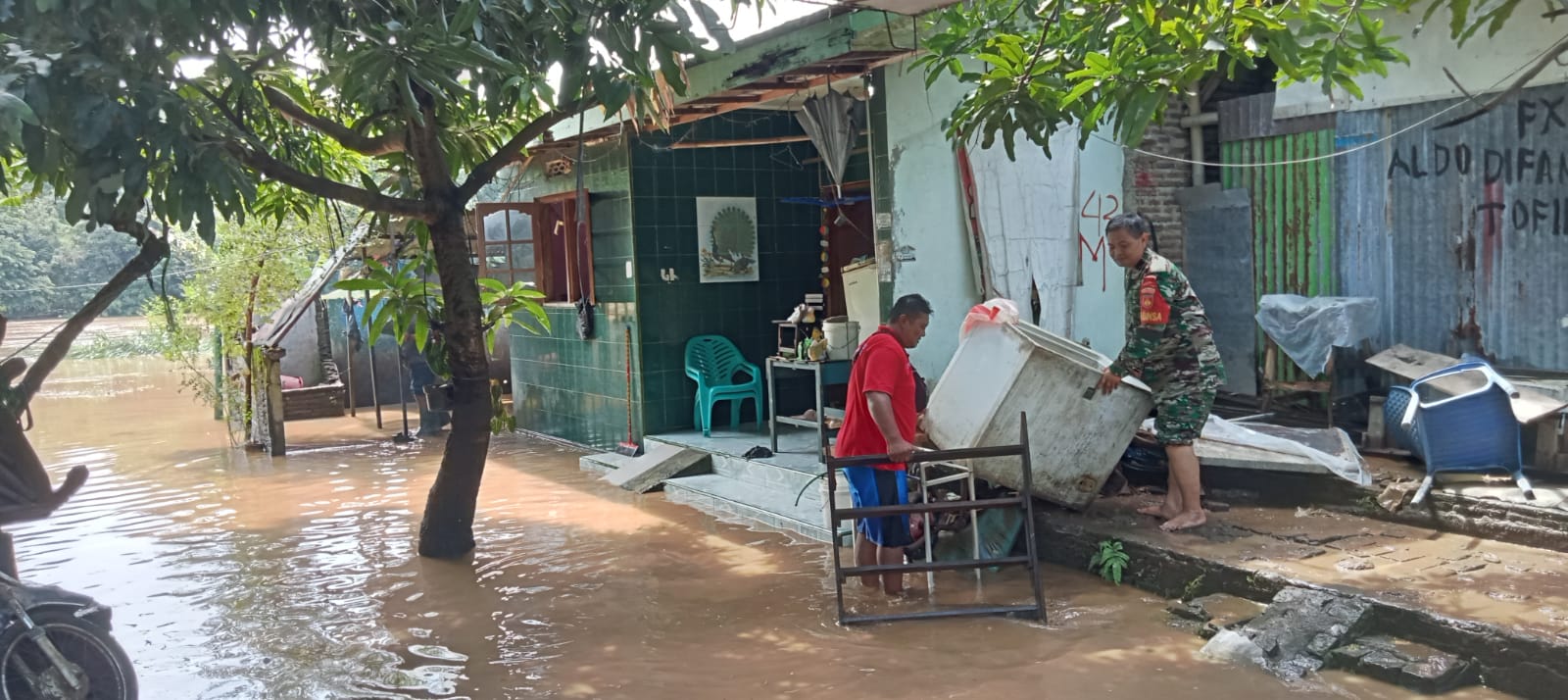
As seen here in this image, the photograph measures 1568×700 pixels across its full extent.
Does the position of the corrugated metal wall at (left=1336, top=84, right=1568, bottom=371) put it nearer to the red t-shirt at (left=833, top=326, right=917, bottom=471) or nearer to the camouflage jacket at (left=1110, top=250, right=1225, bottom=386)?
the camouflage jacket at (left=1110, top=250, right=1225, bottom=386)

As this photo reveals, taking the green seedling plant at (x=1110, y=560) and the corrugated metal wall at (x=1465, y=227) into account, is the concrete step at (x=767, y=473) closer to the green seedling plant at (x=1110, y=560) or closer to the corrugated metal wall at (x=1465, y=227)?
the green seedling plant at (x=1110, y=560)

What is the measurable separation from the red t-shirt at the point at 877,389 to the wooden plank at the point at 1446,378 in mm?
3336

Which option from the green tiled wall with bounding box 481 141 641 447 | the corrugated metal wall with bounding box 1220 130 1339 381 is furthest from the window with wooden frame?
the corrugated metal wall with bounding box 1220 130 1339 381

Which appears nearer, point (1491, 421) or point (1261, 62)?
point (1491, 421)

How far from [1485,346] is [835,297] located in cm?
543

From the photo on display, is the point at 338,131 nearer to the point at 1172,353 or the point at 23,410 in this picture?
the point at 23,410

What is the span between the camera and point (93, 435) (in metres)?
14.2

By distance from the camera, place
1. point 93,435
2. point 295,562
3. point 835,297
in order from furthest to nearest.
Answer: point 93,435 → point 835,297 → point 295,562

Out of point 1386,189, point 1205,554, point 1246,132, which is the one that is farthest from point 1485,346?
point 1205,554

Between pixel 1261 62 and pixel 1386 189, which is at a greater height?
pixel 1261 62

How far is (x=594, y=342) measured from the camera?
1148 centimetres

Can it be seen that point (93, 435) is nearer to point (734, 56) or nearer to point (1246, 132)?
point (734, 56)

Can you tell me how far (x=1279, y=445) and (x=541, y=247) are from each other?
8.10 meters

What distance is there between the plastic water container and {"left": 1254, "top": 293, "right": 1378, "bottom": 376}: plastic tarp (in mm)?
2330
